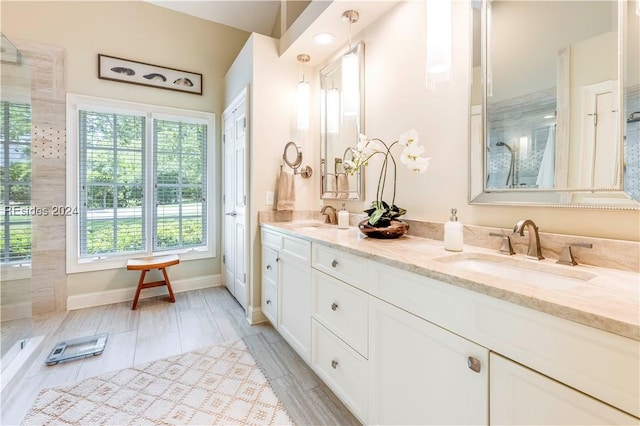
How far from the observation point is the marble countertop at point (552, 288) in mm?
605

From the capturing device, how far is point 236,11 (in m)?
3.36

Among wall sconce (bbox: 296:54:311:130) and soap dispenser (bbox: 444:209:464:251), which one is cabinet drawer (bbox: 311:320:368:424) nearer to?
soap dispenser (bbox: 444:209:464:251)

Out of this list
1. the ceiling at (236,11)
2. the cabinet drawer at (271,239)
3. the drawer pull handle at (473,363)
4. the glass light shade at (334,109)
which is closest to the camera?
the drawer pull handle at (473,363)

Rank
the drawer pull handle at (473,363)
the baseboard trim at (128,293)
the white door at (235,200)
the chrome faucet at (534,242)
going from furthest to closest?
1. the baseboard trim at (128,293)
2. the white door at (235,200)
3. the chrome faucet at (534,242)
4. the drawer pull handle at (473,363)

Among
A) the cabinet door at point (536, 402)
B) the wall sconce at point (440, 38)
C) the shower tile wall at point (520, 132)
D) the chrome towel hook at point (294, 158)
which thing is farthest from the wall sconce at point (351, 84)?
the cabinet door at point (536, 402)

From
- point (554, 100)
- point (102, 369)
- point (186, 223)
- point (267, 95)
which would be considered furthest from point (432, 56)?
point (186, 223)

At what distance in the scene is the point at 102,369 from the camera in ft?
6.15

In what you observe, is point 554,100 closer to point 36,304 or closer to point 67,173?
point 67,173

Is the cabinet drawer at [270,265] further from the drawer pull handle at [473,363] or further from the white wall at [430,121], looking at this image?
the drawer pull handle at [473,363]

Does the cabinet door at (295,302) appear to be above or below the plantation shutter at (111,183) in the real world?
below

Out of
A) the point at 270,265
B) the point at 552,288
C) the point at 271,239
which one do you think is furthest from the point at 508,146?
the point at 270,265

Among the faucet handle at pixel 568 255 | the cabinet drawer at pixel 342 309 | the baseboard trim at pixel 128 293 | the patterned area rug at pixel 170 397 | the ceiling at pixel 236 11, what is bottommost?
the patterned area rug at pixel 170 397

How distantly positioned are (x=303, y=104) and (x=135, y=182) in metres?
2.05

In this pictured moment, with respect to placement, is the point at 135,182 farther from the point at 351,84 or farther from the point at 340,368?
the point at 340,368
